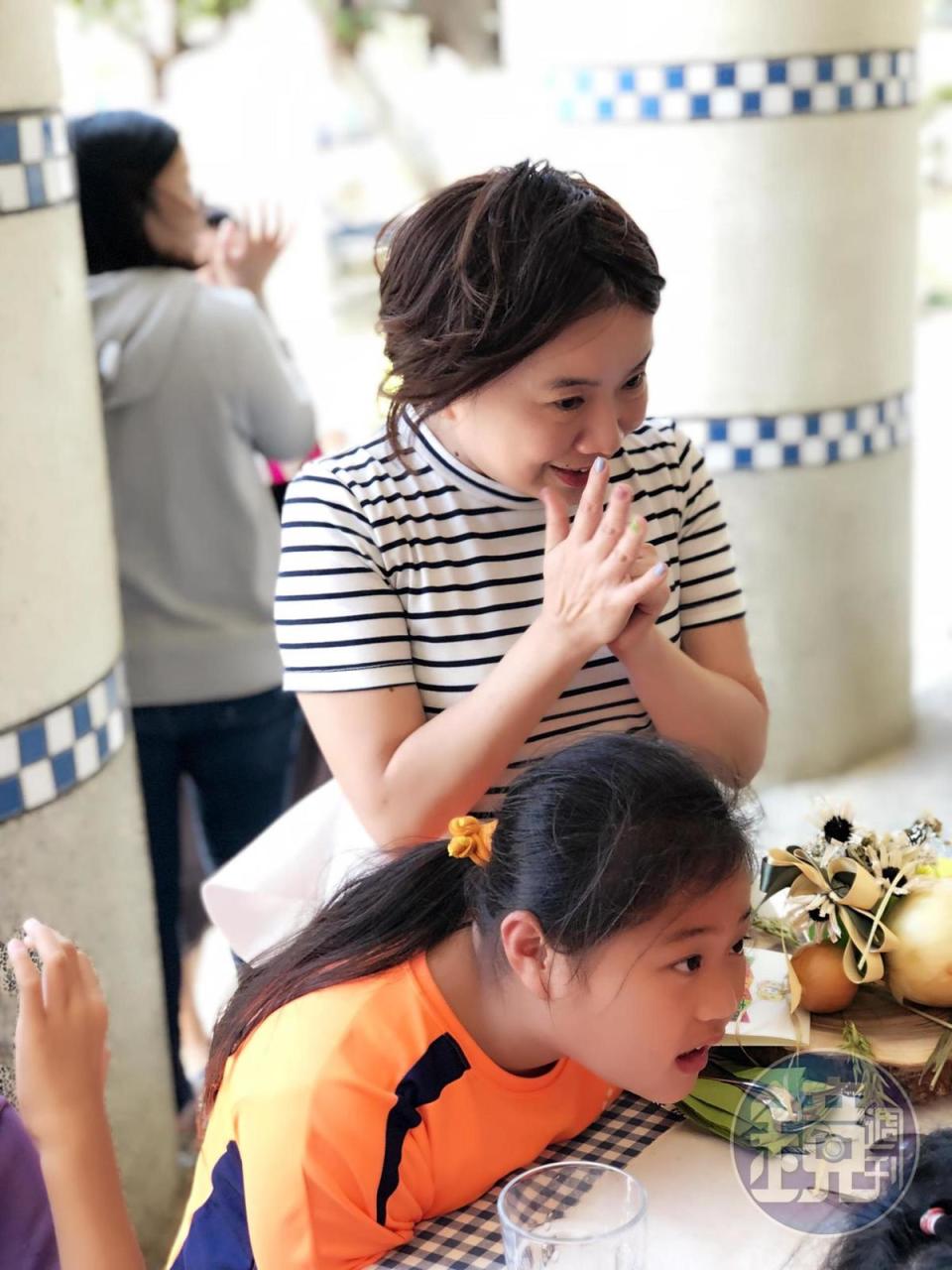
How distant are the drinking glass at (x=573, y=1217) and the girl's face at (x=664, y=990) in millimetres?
105

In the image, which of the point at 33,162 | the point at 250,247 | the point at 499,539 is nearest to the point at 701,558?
the point at 499,539

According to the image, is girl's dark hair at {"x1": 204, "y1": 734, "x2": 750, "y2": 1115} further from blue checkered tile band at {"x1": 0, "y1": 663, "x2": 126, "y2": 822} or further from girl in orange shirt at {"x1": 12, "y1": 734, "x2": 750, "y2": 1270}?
blue checkered tile band at {"x1": 0, "y1": 663, "x2": 126, "y2": 822}

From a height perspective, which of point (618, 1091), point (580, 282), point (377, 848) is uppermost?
point (580, 282)

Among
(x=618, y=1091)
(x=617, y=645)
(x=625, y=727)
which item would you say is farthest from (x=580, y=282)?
(x=618, y=1091)

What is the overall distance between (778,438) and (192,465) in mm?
1457

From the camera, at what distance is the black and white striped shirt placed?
1.48m

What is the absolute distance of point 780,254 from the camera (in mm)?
3406

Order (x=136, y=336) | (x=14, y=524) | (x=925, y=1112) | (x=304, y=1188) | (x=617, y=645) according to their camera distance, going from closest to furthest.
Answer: (x=304, y=1188) < (x=925, y=1112) < (x=617, y=645) < (x=14, y=524) < (x=136, y=336)

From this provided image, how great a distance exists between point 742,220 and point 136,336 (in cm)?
145

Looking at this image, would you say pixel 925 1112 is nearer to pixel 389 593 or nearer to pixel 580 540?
pixel 580 540

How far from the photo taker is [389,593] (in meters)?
1.50

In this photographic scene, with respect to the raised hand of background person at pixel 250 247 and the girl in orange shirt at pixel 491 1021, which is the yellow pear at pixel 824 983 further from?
the raised hand of background person at pixel 250 247

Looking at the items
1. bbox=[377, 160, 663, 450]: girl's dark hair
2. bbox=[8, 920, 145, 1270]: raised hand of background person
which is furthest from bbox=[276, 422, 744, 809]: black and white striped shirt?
bbox=[8, 920, 145, 1270]: raised hand of background person

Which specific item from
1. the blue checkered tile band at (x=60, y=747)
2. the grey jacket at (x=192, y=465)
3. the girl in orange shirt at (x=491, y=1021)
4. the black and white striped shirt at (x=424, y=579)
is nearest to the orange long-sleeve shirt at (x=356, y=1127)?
the girl in orange shirt at (x=491, y=1021)
